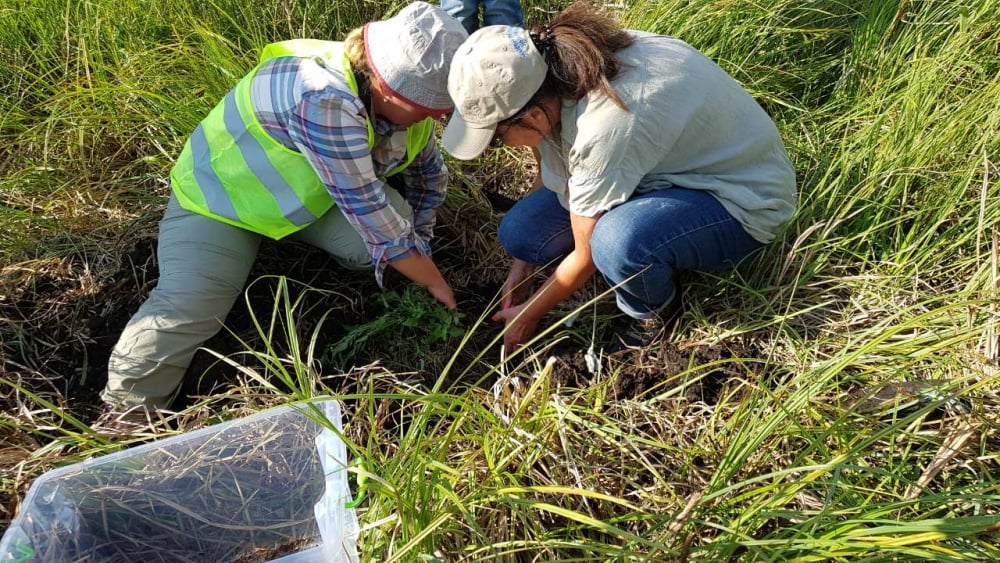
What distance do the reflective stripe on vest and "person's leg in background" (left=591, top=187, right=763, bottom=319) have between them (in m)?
Result: 0.70

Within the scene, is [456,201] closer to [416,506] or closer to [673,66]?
[673,66]

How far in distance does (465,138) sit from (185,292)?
0.96 m

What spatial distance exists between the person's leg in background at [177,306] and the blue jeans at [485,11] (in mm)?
1174

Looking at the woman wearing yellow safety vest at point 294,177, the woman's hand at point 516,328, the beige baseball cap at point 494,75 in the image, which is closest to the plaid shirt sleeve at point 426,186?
the woman wearing yellow safety vest at point 294,177

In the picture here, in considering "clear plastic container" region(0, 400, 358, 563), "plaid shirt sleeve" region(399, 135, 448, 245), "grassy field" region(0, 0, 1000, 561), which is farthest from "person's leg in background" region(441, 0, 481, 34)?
"clear plastic container" region(0, 400, 358, 563)

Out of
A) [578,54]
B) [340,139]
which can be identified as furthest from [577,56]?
[340,139]

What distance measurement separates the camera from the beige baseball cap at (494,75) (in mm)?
1447

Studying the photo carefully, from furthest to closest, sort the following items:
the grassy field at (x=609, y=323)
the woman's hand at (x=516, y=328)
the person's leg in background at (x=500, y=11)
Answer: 1. the person's leg in background at (x=500, y=11)
2. the woman's hand at (x=516, y=328)
3. the grassy field at (x=609, y=323)

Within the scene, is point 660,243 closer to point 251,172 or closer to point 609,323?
point 609,323

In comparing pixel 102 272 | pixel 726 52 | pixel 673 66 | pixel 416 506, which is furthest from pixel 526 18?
pixel 416 506

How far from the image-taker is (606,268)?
1.79m

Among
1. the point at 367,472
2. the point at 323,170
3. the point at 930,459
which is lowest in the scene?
the point at 930,459

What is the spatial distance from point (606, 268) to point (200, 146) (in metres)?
1.26

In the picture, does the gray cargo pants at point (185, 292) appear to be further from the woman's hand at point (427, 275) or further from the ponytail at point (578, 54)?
the ponytail at point (578, 54)
